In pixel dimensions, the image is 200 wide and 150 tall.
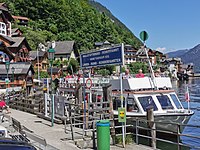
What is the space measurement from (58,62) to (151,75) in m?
75.0

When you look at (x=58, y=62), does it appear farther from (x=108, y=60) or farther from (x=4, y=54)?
(x=108, y=60)

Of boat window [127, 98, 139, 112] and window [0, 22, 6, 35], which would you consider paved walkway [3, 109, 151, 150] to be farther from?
window [0, 22, 6, 35]

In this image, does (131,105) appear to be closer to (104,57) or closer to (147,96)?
(147,96)

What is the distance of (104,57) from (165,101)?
9.87 meters

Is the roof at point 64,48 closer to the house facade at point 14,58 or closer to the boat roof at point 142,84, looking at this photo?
the house facade at point 14,58

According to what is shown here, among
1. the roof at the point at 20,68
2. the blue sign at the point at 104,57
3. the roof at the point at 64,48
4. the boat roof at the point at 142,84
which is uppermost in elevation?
the roof at the point at 64,48

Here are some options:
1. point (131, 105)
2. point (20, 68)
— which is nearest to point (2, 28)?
point (20, 68)

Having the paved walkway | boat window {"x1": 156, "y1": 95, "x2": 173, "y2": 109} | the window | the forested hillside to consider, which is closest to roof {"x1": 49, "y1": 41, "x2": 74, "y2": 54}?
the forested hillside

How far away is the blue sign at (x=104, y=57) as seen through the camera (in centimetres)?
Answer: 1212

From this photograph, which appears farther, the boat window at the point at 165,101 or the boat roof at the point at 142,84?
the boat roof at the point at 142,84

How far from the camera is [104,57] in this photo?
42.0 ft

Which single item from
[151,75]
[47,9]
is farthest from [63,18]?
[151,75]

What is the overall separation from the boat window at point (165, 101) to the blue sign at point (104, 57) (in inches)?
334

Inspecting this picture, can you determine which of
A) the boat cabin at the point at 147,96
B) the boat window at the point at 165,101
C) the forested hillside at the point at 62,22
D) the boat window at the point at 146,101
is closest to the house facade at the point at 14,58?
the boat cabin at the point at 147,96
